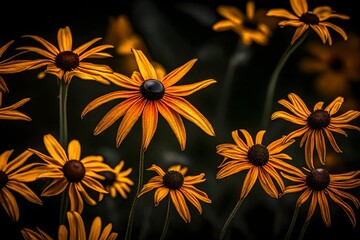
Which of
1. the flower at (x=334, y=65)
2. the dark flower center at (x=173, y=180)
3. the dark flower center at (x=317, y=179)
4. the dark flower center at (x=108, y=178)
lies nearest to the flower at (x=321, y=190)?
the dark flower center at (x=317, y=179)

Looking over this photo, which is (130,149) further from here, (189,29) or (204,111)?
(189,29)

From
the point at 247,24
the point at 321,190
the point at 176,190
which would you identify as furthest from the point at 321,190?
the point at 247,24

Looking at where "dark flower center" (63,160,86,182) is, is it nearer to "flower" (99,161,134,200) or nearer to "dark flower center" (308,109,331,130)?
"flower" (99,161,134,200)

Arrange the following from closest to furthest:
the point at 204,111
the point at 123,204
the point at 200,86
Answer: the point at 200,86, the point at 123,204, the point at 204,111

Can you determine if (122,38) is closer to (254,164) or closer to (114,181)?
(114,181)

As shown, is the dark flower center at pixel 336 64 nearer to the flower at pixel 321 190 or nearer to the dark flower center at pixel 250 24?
the dark flower center at pixel 250 24

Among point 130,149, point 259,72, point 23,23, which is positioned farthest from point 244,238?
point 23,23

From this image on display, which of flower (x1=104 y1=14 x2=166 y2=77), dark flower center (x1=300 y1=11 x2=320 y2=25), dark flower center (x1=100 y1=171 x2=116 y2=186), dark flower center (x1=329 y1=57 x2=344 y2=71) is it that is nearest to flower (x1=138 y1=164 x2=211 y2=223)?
dark flower center (x1=100 y1=171 x2=116 y2=186)
